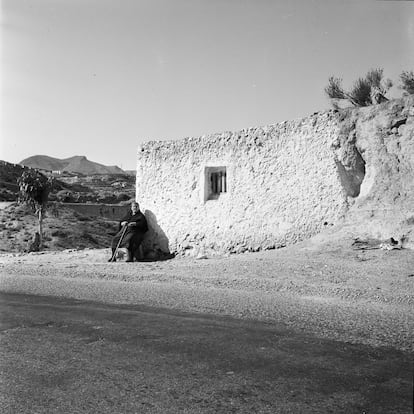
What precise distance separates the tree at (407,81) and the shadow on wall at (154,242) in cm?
625

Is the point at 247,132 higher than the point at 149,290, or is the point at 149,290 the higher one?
the point at 247,132

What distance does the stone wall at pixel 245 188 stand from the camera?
10641 mm

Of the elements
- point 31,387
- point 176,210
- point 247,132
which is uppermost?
point 247,132

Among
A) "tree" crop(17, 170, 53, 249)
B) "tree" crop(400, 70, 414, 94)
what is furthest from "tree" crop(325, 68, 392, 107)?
"tree" crop(17, 170, 53, 249)

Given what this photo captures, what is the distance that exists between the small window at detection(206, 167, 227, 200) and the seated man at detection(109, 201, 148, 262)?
193cm

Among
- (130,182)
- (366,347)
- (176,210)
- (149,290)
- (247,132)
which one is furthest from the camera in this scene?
(130,182)

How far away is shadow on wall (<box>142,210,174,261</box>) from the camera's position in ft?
42.8

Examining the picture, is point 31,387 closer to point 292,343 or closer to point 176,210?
point 292,343

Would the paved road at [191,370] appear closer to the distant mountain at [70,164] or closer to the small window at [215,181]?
the small window at [215,181]

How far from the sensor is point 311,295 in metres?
7.30

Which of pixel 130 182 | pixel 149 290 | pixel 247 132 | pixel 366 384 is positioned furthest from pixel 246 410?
pixel 130 182

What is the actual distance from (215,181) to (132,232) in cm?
237

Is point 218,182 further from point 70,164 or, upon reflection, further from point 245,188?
point 70,164

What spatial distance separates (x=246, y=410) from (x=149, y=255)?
390 inches
